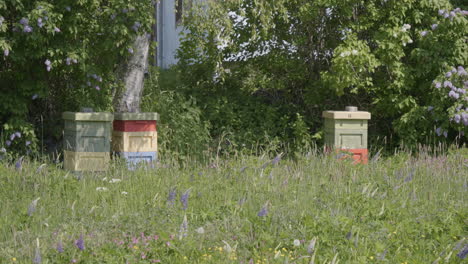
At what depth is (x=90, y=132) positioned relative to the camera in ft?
22.4

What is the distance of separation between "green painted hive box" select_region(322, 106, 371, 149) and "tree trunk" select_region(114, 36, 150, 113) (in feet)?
8.15

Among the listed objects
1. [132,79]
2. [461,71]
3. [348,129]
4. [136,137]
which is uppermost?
[461,71]

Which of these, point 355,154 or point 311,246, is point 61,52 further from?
point 311,246

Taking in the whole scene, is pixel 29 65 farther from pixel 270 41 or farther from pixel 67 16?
pixel 270 41

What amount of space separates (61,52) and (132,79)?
1.16m

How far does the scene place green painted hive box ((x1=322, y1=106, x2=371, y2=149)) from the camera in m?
7.45

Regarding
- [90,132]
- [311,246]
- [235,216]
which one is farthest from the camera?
[90,132]

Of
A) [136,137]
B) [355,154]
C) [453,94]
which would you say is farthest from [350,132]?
[136,137]

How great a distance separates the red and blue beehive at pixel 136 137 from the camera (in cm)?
705

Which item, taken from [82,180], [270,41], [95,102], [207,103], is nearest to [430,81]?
[270,41]

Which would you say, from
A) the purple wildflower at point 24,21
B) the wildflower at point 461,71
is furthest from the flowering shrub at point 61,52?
the wildflower at point 461,71

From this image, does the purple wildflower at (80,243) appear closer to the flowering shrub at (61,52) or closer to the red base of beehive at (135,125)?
the red base of beehive at (135,125)

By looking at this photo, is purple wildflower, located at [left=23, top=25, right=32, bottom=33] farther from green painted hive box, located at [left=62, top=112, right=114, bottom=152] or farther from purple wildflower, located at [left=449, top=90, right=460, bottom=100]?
purple wildflower, located at [left=449, top=90, right=460, bottom=100]

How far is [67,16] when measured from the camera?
282 inches
